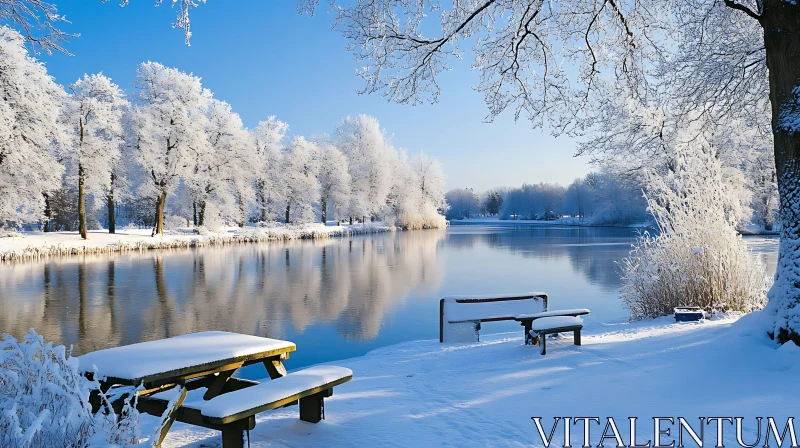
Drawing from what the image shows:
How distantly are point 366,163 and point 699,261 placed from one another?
40.6m

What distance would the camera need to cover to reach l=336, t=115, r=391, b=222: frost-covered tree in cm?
4722

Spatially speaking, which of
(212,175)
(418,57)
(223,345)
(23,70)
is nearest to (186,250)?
(212,175)

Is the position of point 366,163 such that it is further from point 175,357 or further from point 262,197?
point 175,357

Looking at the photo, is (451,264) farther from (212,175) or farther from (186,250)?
(212,175)

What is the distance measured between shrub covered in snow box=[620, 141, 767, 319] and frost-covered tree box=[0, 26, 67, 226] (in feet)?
71.0

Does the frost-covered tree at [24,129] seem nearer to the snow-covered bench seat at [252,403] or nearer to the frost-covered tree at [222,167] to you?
the frost-covered tree at [222,167]

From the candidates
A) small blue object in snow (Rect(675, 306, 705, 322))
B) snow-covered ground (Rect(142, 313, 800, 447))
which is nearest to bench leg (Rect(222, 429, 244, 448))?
snow-covered ground (Rect(142, 313, 800, 447))

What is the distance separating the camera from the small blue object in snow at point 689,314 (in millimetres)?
7297

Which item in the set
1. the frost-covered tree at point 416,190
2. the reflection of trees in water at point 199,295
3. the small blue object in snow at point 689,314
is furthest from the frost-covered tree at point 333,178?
the small blue object in snow at point 689,314

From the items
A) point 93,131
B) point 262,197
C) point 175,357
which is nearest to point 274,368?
point 175,357

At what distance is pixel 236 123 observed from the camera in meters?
35.8

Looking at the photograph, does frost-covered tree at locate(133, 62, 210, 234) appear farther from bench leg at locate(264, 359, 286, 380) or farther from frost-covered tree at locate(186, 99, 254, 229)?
bench leg at locate(264, 359, 286, 380)

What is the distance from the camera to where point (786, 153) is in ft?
15.8

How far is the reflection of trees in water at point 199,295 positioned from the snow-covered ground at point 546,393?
3.79 metres
